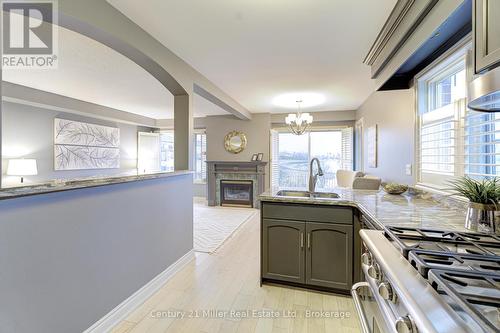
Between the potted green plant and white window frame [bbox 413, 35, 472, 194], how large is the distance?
54cm

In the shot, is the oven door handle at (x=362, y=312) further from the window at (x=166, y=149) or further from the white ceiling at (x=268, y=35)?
the window at (x=166, y=149)

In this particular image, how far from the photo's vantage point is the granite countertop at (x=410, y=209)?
1.45 metres

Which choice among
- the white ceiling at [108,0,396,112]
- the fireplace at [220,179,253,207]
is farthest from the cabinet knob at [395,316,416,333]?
the fireplace at [220,179,253,207]

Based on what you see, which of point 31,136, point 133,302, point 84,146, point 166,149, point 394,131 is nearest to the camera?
point 133,302

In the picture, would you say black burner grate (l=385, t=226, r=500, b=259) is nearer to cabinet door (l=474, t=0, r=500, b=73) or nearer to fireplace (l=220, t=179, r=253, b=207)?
cabinet door (l=474, t=0, r=500, b=73)

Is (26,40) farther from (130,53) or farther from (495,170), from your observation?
(495,170)

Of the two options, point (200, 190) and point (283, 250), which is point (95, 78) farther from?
point (200, 190)

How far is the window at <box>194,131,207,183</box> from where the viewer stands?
7.28m

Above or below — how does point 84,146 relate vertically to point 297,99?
below

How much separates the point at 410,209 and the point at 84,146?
5806mm

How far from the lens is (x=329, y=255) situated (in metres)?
2.19

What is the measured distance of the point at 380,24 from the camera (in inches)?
86.3

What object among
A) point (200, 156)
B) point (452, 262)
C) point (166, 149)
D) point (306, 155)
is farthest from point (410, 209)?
point (166, 149)

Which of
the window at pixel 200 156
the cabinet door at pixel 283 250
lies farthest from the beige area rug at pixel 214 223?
the cabinet door at pixel 283 250
